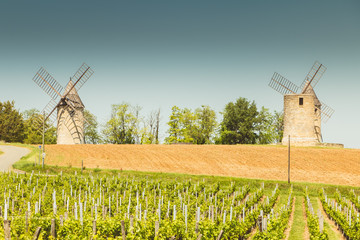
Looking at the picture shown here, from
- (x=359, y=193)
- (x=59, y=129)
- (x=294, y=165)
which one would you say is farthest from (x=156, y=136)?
(x=359, y=193)

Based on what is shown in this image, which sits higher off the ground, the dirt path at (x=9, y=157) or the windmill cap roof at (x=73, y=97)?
the windmill cap roof at (x=73, y=97)

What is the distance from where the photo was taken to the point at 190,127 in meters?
81.1

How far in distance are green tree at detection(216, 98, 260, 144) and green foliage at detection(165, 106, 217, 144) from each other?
4676 mm

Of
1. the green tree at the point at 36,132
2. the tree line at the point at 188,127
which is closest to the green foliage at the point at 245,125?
the tree line at the point at 188,127

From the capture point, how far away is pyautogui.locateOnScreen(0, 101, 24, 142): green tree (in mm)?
75375

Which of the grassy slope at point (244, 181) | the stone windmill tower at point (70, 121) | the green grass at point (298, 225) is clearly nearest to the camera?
the green grass at point (298, 225)

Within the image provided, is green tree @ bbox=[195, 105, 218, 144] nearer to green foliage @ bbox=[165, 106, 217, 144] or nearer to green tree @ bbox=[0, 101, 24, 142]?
green foliage @ bbox=[165, 106, 217, 144]

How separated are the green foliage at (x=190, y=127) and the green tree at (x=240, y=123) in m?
4.68

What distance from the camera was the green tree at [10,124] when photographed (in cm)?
7538

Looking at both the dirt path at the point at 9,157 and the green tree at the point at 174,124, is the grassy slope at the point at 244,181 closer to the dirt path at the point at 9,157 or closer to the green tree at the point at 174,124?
the dirt path at the point at 9,157

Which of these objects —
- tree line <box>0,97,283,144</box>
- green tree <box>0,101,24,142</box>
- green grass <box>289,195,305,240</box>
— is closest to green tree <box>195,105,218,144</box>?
tree line <box>0,97,283,144</box>

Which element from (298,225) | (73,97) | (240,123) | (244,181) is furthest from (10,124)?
(298,225)

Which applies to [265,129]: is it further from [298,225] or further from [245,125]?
[298,225]

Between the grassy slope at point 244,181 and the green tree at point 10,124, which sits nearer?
the grassy slope at point 244,181
